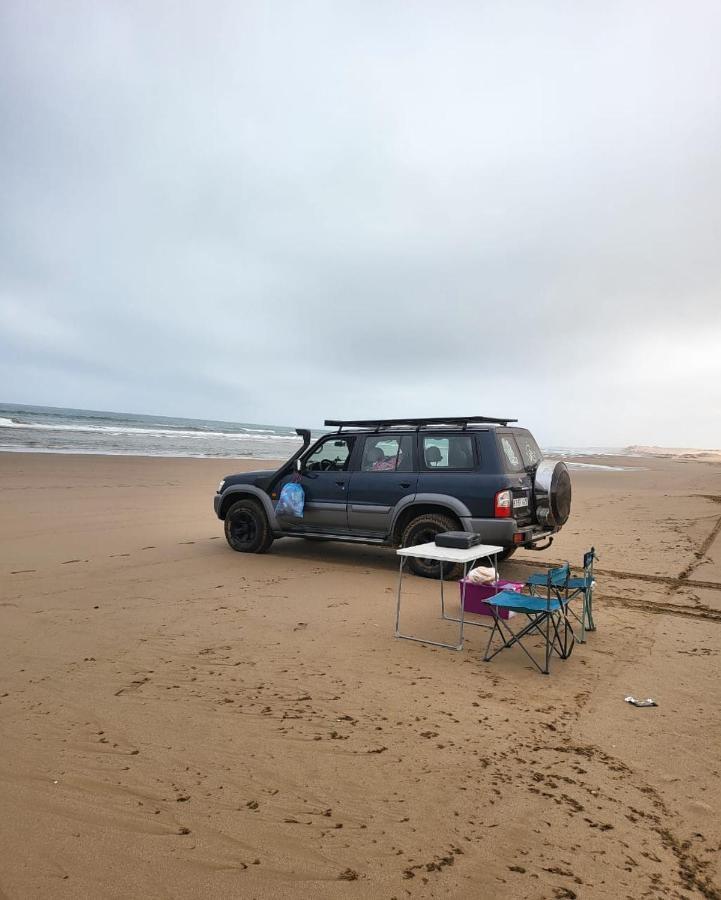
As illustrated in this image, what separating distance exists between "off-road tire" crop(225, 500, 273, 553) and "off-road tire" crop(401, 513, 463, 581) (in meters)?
2.13

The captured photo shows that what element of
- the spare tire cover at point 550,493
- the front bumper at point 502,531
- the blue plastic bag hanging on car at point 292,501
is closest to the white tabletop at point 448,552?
the front bumper at point 502,531

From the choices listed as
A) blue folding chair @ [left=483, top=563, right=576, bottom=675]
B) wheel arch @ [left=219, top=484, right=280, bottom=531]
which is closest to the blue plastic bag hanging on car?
wheel arch @ [left=219, top=484, right=280, bottom=531]

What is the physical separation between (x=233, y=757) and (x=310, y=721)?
0.56 m

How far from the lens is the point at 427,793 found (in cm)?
293

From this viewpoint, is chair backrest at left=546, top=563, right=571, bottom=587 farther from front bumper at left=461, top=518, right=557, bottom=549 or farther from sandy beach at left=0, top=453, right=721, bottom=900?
front bumper at left=461, top=518, right=557, bottom=549

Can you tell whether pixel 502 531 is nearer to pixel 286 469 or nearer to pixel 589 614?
pixel 589 614

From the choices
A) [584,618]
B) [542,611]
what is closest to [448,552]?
[542,611]

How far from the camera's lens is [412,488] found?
7.55m

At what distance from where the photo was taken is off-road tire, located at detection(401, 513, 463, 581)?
7.20 meters

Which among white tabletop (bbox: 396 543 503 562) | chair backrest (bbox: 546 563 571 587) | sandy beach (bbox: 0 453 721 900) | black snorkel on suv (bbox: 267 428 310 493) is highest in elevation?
black snorkel on suv (bbox: 267 428 310 493)

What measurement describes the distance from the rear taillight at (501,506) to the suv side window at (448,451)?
0.52 m

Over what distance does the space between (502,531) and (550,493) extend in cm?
76

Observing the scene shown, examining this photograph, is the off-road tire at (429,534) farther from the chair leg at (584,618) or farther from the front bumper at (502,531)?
the chair leg at (584,618)

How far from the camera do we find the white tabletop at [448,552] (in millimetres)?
5078
